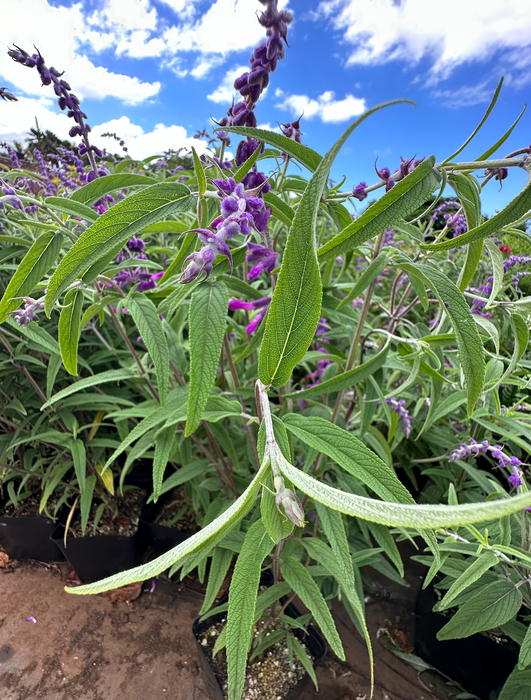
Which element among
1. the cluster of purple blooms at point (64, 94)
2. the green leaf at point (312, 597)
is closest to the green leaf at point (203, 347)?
the green leaf at point (312, 597)

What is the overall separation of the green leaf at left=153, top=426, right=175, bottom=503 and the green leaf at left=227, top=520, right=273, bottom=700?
421 mm

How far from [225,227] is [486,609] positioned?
115 centimetres

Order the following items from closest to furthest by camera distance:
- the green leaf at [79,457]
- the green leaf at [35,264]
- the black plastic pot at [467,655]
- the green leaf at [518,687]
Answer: the green leaf at [35,264]
the green leaf at [518,687]
the black plastic pot at [467,655]
the green leaf at [79,457]

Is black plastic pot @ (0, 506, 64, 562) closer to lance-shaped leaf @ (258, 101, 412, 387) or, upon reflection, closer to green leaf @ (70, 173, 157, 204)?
green leaf @ (70, 173, 157, 204)

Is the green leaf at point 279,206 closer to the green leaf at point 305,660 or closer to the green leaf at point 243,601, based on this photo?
the green leaf at point 243,601

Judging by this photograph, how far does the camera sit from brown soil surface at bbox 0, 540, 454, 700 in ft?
4.59

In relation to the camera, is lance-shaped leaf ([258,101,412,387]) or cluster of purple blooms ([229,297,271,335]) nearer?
lance-shaped leaf ([258,101,412,387])

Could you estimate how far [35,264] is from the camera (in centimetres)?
80

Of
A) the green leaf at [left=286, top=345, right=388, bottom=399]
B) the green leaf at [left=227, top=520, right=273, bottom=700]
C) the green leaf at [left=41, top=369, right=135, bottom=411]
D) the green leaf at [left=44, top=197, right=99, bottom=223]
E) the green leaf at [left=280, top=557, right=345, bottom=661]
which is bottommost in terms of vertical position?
the green leaf at [left=280, top=557, right=345, bottom=661]

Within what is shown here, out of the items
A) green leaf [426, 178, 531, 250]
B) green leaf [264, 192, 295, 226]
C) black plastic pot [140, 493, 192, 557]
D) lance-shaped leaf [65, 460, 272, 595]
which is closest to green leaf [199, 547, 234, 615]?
black plastic pot [140, 493, 192, 557]

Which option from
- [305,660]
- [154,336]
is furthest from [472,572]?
[154,336]

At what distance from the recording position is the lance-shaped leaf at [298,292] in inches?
17.6

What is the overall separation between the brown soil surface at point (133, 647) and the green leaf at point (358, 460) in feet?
3.58

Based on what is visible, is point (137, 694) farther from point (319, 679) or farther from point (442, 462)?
point (442, 462)
